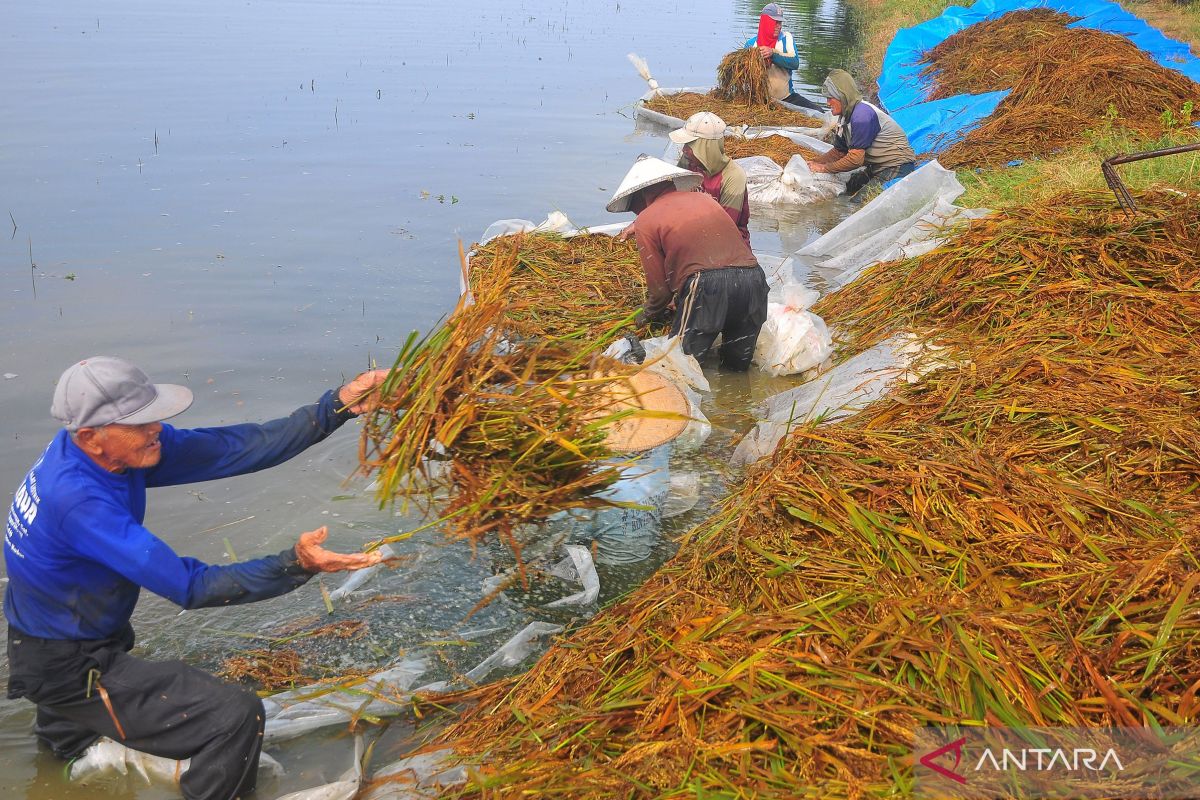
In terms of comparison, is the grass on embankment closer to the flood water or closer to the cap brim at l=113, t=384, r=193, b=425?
the flood water

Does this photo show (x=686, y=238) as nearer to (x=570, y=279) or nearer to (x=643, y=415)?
(x=570, y=279)

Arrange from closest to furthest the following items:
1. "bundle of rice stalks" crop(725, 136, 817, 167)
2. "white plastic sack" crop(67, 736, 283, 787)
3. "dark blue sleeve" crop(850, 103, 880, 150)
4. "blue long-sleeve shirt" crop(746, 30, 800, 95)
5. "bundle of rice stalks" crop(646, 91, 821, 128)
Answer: "white plastic sack" crop(67, 736, 283, 787) < "dark blue sleeve" crop(850, 103, 880, 150) < "bundle of rice stalks" crop(725, 136, 817, 167) < "bundle of rice stalks" crop(646, 91, 821, 128) < "blue long-sleeve shirt" crop(746, 30, 800, 95)

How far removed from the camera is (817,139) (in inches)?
409

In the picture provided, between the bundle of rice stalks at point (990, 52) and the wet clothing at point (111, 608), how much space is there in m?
9.75

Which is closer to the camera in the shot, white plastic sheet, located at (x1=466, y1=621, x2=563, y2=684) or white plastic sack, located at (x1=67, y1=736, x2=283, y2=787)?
white plastic sack, located at (x1=67, y1=736, x2=283, y2=787)

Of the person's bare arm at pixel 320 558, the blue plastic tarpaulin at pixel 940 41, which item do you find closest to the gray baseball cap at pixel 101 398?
the person's bare arm at pixel 320 558

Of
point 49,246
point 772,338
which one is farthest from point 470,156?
point 772,338

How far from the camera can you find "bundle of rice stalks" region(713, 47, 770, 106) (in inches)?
475

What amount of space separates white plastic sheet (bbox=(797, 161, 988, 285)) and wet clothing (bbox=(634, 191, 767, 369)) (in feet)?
5.14

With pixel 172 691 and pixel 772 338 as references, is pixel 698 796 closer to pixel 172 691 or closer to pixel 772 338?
pixel 172 691

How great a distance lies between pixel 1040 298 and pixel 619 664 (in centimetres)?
315

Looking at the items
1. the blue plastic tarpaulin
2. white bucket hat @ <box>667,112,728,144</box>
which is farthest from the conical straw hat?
the blue plastic tarpaulin

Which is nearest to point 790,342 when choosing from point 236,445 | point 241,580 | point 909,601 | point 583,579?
point 583,579

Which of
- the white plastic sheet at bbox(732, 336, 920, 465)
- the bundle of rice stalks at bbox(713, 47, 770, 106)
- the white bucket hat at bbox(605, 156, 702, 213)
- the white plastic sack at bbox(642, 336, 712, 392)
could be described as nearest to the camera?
→ the white plastic sheet at bbox(732, 336, 920, 465)
